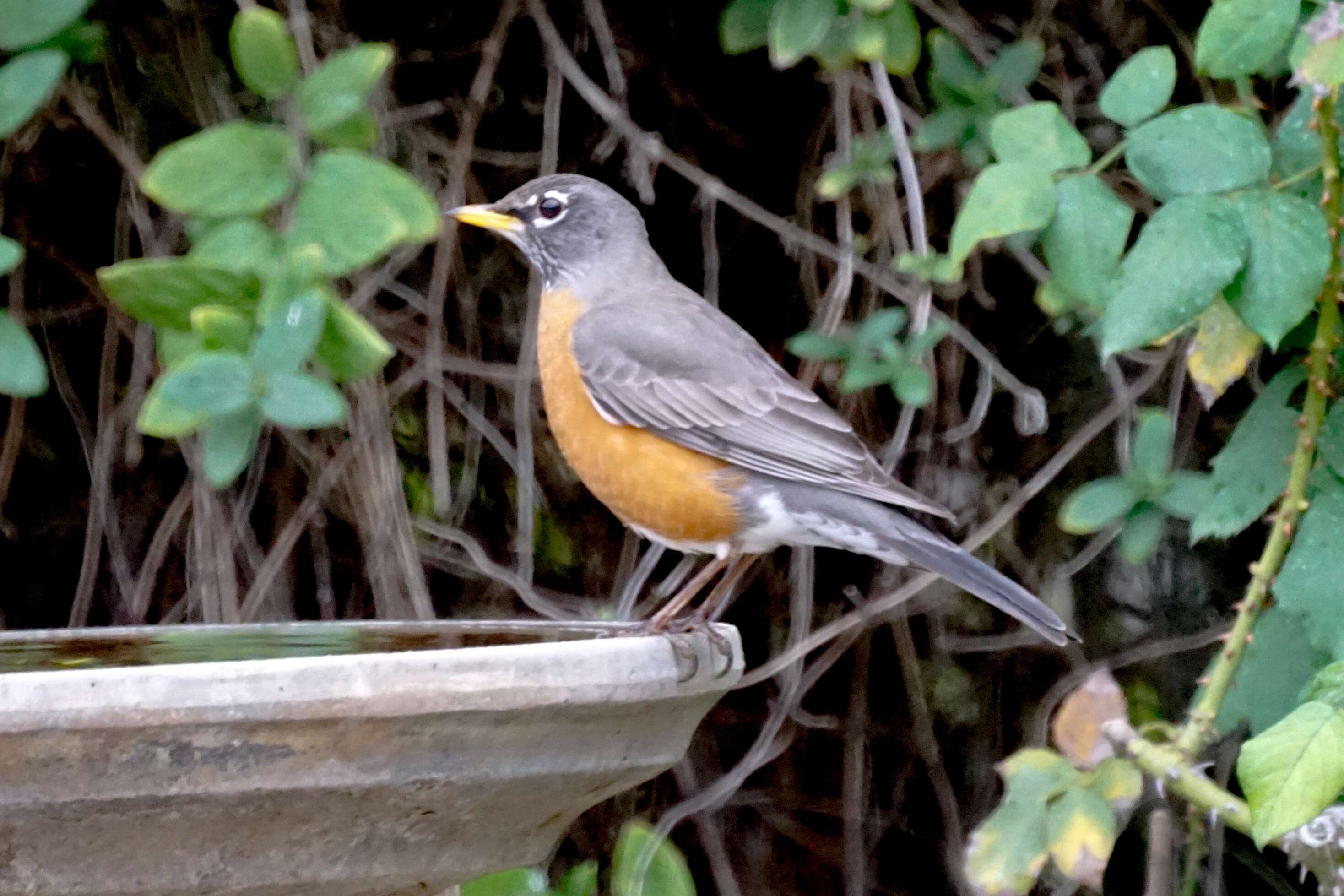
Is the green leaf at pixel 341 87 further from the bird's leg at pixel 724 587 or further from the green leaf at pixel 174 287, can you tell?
the bird's leg at pixel 724 587

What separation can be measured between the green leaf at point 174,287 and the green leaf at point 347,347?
8 centimetres

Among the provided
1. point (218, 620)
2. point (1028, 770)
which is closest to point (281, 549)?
point (218, 620)

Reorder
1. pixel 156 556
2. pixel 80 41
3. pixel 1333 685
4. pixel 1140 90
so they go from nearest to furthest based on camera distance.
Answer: pixel 1333 685, pixel 1140 90, pixel 80 41, pixel 156 556

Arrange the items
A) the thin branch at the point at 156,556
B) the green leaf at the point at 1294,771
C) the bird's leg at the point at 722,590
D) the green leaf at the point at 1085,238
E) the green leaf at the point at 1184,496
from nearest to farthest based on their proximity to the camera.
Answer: the green leaf at the point at 1294,771
the green leaf at the point at 1085,238
the green leaf at the point at 1184,496
the bird's leg at the point at 722,590
the thin branch at the point at 156,556

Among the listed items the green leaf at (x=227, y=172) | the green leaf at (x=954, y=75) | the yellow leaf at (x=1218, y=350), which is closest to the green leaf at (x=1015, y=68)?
the green leaf at (x=954, y=75)

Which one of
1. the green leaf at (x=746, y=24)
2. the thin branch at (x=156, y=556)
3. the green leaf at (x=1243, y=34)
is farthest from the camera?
the thin branch at (x=156, y=556)

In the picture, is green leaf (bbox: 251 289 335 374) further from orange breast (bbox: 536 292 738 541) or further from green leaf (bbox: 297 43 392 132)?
orange breast (bbox: 536 292 738 541)

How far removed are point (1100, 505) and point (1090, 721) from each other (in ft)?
1.34

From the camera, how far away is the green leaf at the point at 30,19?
1728mm

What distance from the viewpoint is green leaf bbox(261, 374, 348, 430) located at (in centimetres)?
153

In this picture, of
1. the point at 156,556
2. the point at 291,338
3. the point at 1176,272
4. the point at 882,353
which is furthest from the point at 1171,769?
the point at 156,556

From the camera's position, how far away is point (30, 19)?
1734mm

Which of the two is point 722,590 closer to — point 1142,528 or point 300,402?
point 1142,528

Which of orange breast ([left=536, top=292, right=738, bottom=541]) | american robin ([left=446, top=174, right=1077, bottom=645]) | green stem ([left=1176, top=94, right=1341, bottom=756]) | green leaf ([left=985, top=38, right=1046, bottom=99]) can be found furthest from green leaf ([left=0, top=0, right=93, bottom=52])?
green stem ([left=1176, top=94, right=1341, bottom=756])
